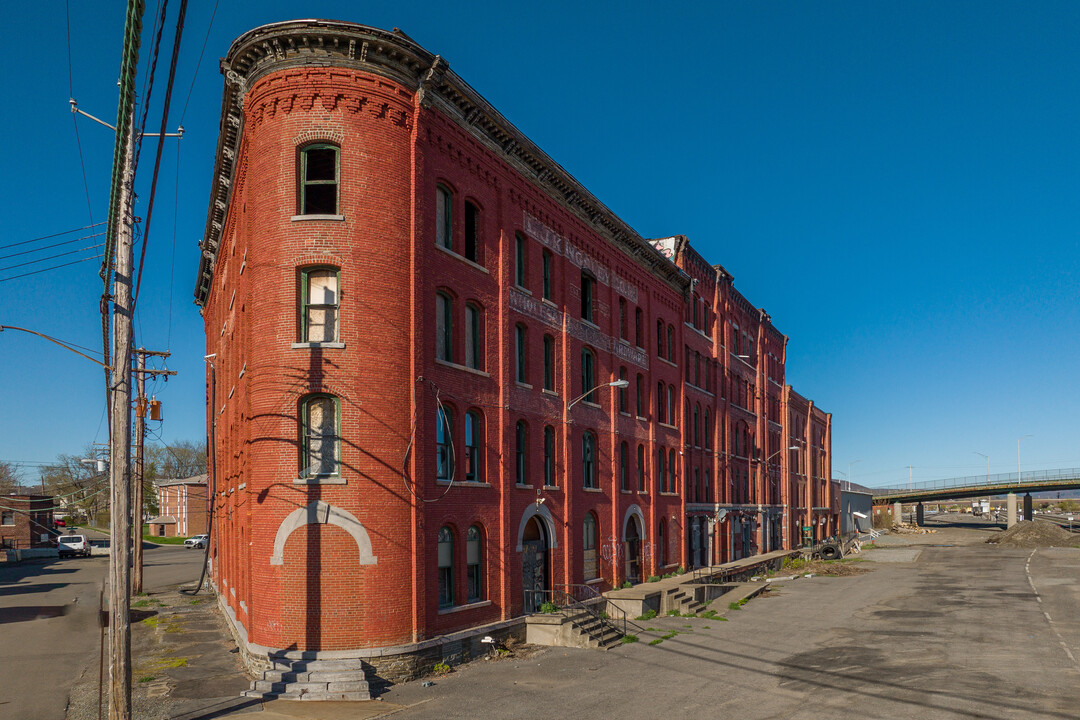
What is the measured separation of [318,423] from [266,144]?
7.19 meters

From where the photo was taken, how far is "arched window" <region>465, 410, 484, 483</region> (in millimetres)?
24453

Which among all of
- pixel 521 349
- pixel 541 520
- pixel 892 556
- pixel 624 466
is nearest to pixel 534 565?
pixel 541 520

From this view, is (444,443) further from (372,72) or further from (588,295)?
(588,295)

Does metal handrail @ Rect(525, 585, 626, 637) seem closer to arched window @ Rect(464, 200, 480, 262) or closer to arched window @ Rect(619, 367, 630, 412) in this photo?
arched window @ Rect(619, 367, 630, 412)

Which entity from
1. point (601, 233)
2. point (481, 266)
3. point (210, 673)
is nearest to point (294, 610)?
point (210, 673)

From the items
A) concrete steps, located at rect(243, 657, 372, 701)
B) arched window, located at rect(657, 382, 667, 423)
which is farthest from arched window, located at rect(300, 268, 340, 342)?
arched window, located at rect(657, 382, 667, 423)

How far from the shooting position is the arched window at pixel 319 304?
20.6 m

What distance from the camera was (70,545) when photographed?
241ft

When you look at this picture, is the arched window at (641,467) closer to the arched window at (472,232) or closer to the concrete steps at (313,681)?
the arched window at (472,232)

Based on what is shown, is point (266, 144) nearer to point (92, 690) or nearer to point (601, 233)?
point (92, 690)

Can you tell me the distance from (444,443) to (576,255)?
11.9 m

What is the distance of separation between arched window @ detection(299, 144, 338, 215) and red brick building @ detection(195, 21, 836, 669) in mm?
54

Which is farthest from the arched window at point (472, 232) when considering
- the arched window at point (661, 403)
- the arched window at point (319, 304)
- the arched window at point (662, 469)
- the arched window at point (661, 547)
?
the arched window at point (661, 547)

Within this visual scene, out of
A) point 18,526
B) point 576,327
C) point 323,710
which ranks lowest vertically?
point 18,526
